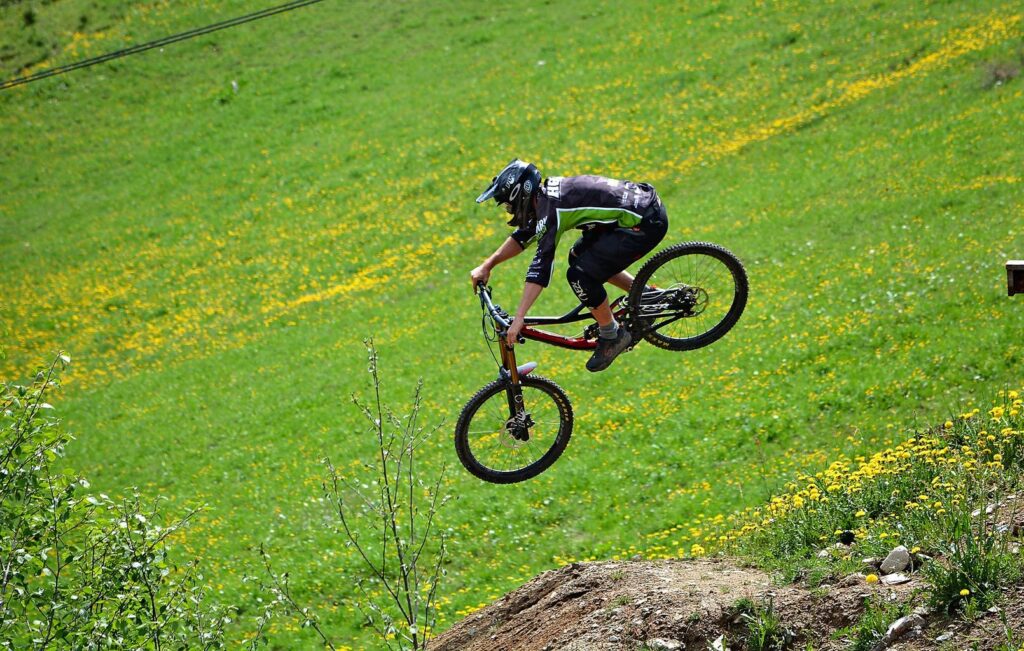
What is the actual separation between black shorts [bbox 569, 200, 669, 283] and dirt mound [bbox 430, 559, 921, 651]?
9.73 feet

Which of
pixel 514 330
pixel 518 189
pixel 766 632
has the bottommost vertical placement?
pixel 766 632

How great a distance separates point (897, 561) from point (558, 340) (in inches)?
148

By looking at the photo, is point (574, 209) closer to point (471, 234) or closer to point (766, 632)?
point (766, 632)

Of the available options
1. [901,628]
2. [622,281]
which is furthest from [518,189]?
[901,628]

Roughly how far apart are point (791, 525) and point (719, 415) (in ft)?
21.3

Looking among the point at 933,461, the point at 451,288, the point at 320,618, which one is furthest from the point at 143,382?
the point at 933,461

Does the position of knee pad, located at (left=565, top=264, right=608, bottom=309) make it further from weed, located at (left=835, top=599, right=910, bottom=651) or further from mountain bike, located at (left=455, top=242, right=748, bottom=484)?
weed, located at (left=835, top=599, right=910, bottom=651)

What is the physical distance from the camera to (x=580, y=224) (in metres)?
9.69

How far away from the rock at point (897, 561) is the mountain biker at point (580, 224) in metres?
3.17

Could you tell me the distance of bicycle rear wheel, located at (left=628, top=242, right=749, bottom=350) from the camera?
1023 cm

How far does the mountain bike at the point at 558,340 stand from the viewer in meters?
10.1

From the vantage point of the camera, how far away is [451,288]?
25703 millimetres

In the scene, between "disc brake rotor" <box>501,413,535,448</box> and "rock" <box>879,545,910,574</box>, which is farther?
"disc brake rotor" <box>501,413,535,448</box>

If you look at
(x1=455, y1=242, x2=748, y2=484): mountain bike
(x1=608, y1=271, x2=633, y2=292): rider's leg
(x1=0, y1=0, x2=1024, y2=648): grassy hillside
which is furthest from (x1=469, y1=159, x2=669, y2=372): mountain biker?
(x1=0, y1=0, x2=1024, y2=648): grassy hillside
